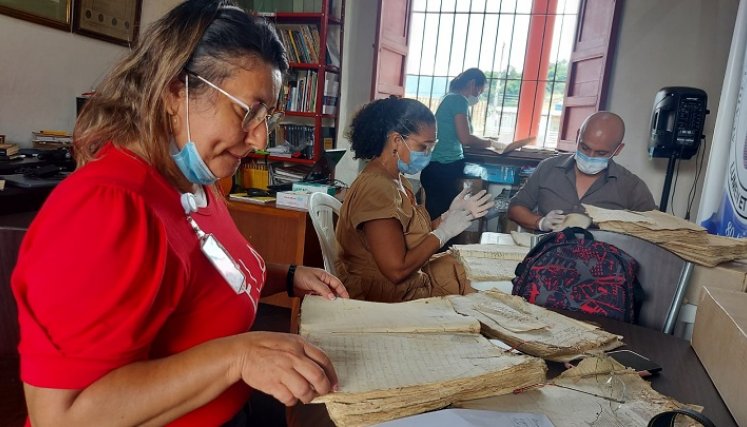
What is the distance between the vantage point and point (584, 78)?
14.3 ft

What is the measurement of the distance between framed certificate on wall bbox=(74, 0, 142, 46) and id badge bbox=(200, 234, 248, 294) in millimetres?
2566

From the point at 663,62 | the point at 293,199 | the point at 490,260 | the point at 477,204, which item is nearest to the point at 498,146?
the point at 663,62

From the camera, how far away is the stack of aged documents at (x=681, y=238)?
4.77 ft

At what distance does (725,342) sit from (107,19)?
11.7ft

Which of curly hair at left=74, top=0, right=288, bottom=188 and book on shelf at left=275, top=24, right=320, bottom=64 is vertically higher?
book on shelf at left=275, top=24, right=320, bottom=64

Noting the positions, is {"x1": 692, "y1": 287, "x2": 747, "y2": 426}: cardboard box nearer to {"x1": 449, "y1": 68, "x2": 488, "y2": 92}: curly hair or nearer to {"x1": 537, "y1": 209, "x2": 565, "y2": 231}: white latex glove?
{"x1": 537, "y1": 209, "x2": 565, "y2": 231}: white latex glove

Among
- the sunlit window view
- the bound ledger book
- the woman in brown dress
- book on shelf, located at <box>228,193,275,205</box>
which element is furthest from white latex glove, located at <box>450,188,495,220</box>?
the sunlit window view

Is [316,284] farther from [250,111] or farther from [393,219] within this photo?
[393,219]

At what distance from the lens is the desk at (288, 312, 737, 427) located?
767mm

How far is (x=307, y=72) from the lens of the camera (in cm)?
398

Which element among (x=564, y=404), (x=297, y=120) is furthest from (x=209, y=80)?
(x=297, y=120)

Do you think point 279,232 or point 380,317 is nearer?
point 380,317

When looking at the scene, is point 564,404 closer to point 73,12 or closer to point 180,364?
point 180,364

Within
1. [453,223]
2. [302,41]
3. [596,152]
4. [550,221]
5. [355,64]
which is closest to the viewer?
[453,223]
